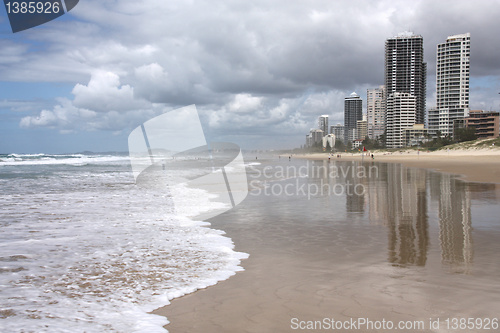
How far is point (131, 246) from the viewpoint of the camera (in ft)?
24.9

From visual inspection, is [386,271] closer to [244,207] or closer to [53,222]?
[244,207]

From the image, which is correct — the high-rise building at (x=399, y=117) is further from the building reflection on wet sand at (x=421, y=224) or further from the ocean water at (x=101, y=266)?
the ocean water at (x=101, y=266)

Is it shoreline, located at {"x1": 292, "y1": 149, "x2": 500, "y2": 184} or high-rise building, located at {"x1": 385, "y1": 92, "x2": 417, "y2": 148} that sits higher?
high-rise building, located at {"x1": 385, "y1": 92, "x2": 417, "y2": 148}

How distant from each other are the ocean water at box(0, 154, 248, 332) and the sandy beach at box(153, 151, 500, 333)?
1.54ft

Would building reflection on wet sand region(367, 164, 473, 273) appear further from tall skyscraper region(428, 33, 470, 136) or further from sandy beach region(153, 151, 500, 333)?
tall skyscraper region(428, 33, 470, 136)

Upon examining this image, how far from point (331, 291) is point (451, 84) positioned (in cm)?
19468

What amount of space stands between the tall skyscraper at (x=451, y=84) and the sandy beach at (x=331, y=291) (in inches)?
6868

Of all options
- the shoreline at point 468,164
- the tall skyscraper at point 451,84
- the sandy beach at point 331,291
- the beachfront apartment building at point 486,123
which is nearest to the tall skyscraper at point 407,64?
the tall skyscraper at point 451,84

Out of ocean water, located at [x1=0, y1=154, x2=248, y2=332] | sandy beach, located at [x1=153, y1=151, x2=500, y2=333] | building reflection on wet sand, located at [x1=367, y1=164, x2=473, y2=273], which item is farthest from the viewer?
building reflection on wet sand, located at [x1=367, y1=164, x2=473, y2=273]

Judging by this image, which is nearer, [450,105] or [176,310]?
[176,310]

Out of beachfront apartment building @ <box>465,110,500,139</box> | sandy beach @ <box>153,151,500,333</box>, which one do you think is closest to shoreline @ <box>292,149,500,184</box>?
sandy beach @ <box>153,151,500,333</box>

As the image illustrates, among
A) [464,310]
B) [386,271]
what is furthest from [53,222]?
[464,310]

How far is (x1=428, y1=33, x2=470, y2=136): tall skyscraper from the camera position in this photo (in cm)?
16088

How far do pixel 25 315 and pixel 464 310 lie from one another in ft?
17.8
